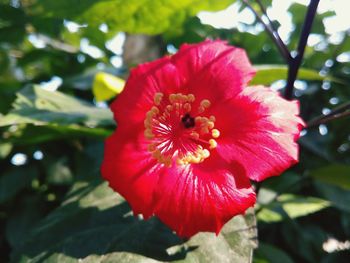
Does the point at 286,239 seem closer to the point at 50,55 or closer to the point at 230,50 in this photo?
the point at 230,50

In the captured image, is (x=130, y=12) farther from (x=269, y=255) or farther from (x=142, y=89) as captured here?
(x=269, y=255)

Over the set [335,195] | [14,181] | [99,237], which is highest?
[99,237]

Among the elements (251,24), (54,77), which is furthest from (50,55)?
(251,24)

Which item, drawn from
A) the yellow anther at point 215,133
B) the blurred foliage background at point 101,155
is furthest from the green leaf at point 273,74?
the yellow anther at point 215,133

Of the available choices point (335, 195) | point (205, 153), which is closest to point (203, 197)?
point (205, 153)

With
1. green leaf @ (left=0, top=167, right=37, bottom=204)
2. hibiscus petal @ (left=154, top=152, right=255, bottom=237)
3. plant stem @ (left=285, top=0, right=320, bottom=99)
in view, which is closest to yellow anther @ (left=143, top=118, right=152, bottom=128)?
hibiscus petal @ (left=154, top=152, right=255, bottom=237)

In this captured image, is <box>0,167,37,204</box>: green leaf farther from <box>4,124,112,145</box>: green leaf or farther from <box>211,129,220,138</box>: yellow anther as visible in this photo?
<box>211,129,220,138</box>: yellow anther
